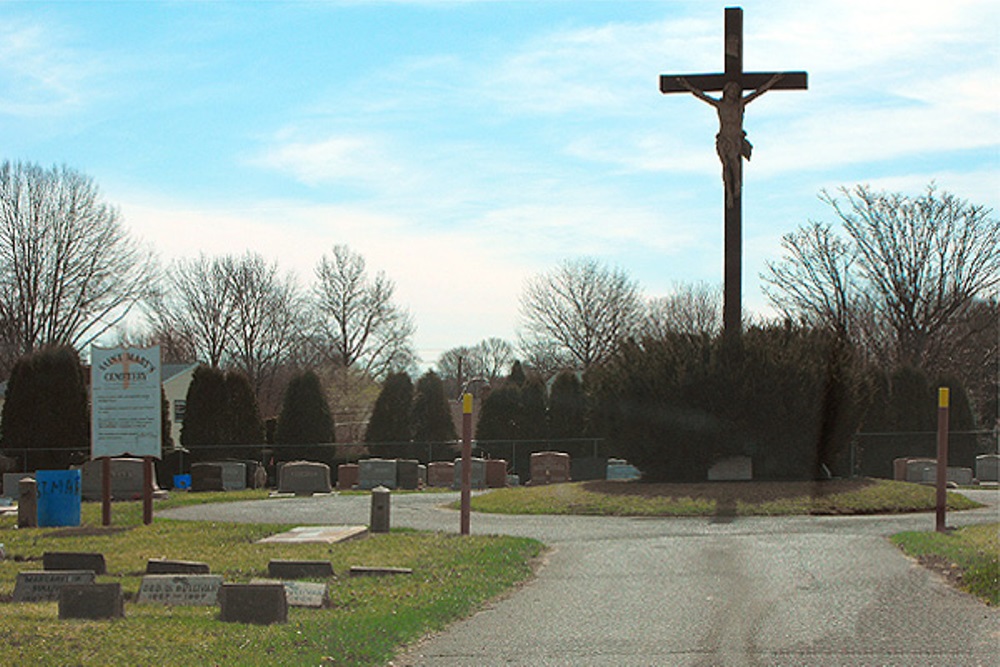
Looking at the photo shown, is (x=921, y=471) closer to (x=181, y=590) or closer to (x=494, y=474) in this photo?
(x=494, y=474)

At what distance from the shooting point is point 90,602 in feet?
33.4

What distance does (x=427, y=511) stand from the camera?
22.4 m

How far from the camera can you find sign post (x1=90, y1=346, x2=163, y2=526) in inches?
819

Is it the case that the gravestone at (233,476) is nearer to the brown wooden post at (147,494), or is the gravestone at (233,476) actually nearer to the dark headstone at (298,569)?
the brown wooden post at (147,494)

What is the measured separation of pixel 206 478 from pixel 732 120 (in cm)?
1775

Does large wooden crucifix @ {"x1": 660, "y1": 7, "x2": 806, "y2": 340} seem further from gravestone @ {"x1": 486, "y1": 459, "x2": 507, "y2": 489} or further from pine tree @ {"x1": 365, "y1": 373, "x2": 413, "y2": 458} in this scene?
pine tree @ {"x1": 365, "y1": 373, "x2": 413, "y2": 458}

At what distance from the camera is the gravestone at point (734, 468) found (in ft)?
76.8

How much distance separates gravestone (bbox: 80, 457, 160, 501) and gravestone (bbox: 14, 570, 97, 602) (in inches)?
694

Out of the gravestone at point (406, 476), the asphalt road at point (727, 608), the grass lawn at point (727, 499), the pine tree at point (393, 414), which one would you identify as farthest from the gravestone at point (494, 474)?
the asphalt road at point (727, 608)

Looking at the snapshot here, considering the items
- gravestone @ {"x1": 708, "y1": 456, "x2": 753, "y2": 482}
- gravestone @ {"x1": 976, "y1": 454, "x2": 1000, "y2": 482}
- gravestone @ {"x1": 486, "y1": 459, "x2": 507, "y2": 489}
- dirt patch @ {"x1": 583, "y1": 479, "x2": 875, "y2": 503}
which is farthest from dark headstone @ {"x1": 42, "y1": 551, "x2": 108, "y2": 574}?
gravestone @ {"x1": 976, "y1": 454, "x2": 1000, "y2": 482}

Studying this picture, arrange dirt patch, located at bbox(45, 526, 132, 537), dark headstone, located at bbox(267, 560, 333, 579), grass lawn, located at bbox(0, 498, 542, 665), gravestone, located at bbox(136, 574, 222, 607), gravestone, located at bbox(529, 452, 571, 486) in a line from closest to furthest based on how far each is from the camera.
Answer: grass lawn, located at bbox(0, 498, 542, 665)
gravestone, located at bbox(136, 574, 222, 607)
dark headstone, located at bbox(267, 560, 333, 579)
dirt patch, located at bbox(45, 526, 132, 537)
gravestone, located at bbox(529, 452, 571, 486)

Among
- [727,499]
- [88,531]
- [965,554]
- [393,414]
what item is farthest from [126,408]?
[393,414]

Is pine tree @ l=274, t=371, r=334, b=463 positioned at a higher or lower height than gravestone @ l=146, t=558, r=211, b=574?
higher

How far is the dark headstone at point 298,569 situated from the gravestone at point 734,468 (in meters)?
11.8
